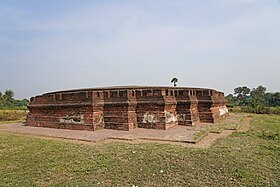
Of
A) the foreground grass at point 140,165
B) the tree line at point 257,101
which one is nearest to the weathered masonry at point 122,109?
the foreground grass at point 140,165

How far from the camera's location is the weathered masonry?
764 centimetres

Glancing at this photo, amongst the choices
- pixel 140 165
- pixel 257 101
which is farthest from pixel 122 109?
pixel 257 101

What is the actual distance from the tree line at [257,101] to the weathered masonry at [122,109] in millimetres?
10951

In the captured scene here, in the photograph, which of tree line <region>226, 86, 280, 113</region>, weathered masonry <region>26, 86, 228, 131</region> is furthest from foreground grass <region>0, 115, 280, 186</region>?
tree line <region>226, 86, 280, 113</region>

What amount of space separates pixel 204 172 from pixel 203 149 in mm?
1236

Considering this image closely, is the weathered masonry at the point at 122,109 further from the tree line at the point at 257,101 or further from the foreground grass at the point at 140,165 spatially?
the tree line at the point at 257,101

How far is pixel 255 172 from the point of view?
3621 millimetres

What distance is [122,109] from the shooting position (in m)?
7.73

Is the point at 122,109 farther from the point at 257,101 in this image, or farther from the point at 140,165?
the point at 257,101

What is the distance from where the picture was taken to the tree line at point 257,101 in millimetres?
17250

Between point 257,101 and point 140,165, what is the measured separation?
76.4 ft

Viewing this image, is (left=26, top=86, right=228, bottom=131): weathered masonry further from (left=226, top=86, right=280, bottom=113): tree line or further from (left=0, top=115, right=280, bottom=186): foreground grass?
(left=226, top=86, right=280, bottom=113): tree line

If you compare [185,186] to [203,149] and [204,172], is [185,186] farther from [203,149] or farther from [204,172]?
[203,149]

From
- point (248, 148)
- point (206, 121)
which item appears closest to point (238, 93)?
point (206, 121)
